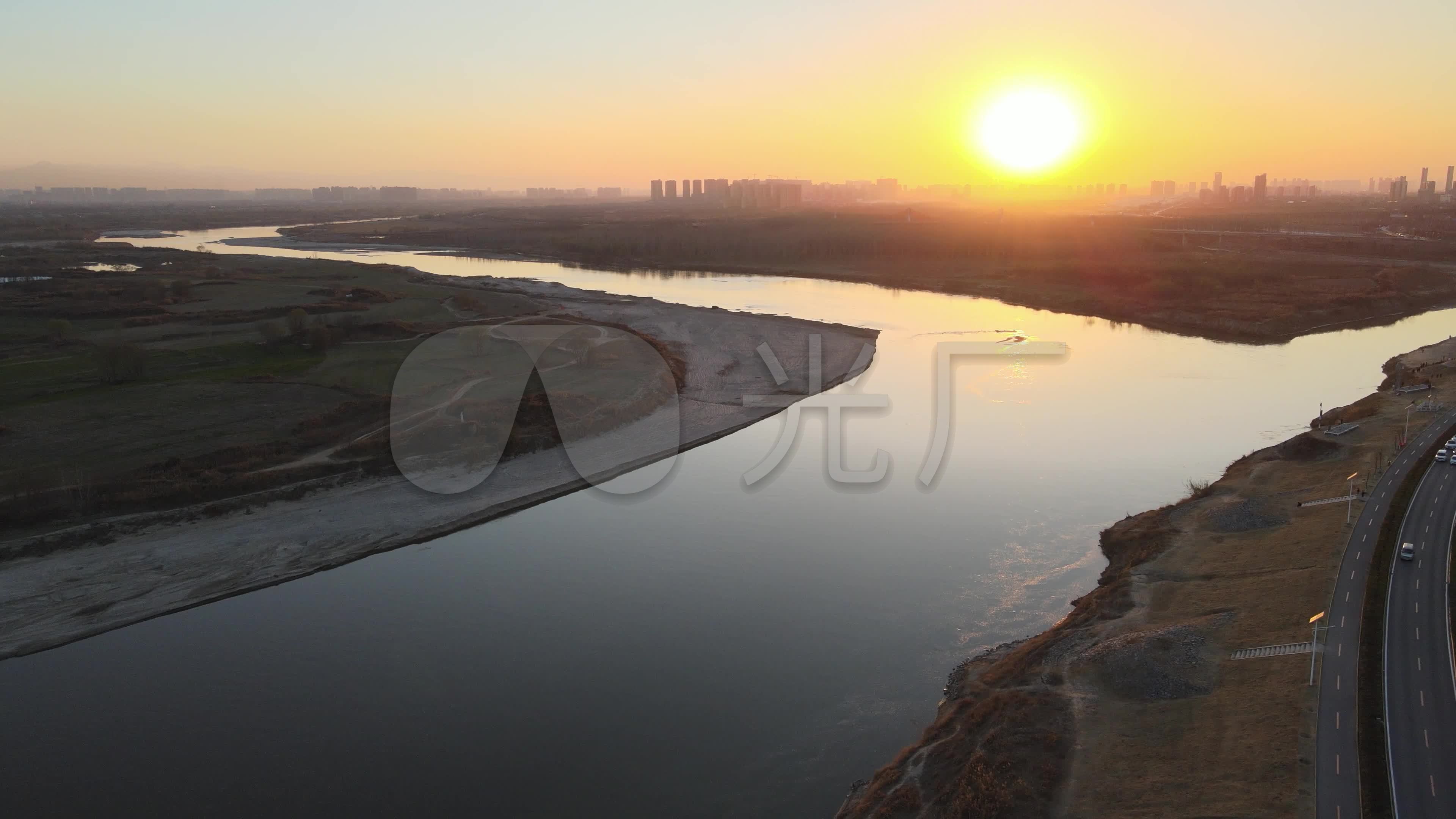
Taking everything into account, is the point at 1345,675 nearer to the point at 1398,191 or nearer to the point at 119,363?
the point at 119,363

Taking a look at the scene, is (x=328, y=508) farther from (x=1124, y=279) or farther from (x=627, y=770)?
(x=1124, y=279)

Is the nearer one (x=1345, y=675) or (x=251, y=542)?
(x=1345, y=675)

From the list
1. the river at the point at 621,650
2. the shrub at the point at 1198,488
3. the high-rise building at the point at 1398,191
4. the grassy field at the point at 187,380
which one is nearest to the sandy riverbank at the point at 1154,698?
the river at the point at 621,650

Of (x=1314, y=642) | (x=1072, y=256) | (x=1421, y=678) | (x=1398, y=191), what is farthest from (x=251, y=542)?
(x=1398, y=191)

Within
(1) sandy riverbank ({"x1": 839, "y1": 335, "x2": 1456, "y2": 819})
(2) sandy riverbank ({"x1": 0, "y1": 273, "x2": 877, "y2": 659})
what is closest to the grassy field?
(2) sandy riverbank ({"x1": 0, "y1": 273, "x2": 877, "y2": 659})

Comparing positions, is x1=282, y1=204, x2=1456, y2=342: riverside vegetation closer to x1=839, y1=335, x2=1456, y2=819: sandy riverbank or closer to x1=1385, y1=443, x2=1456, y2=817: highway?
x1=1385, y1=443, x2=1456, y2=817: highway

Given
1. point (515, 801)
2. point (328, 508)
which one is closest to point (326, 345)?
point (328, 508)
